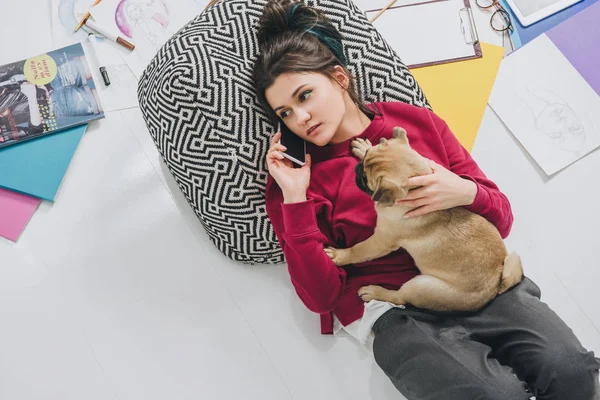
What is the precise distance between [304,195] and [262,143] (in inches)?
10.1

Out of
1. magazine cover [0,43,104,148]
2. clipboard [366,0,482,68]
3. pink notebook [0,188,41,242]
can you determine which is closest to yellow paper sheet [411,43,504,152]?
clipboard [366,0,482,68]

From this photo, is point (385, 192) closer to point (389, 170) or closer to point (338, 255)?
point (389, 170)

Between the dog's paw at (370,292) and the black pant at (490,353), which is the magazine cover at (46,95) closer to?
the dog's paw at (370,292)

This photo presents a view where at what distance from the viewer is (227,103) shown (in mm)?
1662

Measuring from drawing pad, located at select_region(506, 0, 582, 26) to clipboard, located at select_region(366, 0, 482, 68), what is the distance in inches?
8.3

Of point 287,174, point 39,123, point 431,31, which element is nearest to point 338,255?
point 287,174

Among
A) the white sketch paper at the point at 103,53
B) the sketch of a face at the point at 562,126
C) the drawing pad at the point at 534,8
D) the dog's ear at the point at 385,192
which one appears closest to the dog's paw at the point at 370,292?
the dog's ear at the point at 385,192

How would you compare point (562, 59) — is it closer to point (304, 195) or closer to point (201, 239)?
point (304, 195)

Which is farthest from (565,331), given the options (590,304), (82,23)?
(82,23)

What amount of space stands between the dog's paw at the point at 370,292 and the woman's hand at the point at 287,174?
1.15 ft

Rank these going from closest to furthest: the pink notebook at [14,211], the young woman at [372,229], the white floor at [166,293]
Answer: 1. the young woman at [372,229]
2. the white floor at [166,293]
3. the pink notebook at [14,211]

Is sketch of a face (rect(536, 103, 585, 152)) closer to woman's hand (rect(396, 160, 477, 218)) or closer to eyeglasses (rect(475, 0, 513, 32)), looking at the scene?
eyeglasses (rect(475, 0, 513, 32))

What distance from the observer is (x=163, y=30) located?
218cm

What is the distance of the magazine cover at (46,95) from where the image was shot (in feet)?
6.66
